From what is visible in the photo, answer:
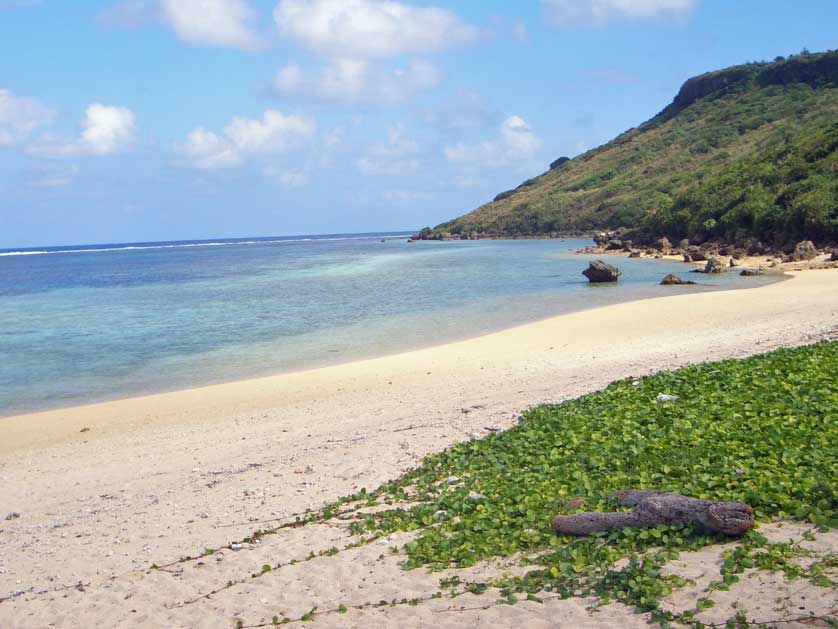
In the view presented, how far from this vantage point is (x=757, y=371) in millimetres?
11203

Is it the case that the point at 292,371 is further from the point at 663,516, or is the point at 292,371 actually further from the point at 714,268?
the point at 714,268

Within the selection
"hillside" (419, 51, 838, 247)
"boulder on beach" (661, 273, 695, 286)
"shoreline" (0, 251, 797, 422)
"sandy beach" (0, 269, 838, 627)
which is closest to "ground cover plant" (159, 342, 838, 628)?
"sandy beach" (0, 269, 838, 627)

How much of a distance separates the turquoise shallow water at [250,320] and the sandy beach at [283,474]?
9.04ft

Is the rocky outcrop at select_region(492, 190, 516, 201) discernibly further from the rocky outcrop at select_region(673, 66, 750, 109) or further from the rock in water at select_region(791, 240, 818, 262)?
the rock in water at select_region(791, 240, 818, 262)

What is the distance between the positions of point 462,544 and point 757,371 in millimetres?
6337

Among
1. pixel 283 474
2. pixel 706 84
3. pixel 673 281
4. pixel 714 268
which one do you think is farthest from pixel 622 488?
pixel 706 84

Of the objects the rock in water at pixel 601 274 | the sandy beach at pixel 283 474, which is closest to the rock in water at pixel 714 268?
the rock in water at pixel 601 274

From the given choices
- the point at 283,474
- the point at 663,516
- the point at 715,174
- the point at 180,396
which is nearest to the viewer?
the point at 663,516

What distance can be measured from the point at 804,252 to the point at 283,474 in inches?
1492

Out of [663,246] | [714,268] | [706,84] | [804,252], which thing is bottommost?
[714,268]

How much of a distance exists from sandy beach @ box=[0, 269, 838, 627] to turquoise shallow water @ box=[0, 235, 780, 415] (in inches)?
108

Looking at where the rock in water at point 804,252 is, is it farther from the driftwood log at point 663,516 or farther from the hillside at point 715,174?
the driftwood log at point 663,516

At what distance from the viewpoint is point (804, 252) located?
40.6 m

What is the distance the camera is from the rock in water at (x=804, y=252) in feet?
132
